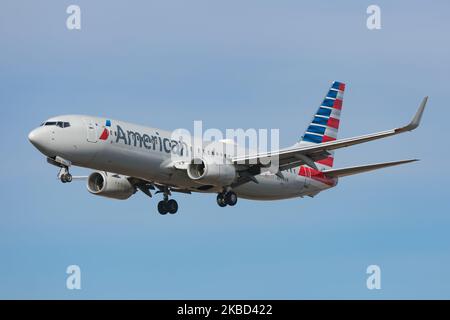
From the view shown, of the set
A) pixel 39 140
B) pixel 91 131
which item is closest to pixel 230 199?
pixel 91 131

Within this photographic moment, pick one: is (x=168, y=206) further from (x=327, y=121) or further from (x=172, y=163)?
(x=327, y=121)

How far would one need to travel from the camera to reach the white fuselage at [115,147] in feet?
222

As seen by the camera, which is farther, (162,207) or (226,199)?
(162,207)

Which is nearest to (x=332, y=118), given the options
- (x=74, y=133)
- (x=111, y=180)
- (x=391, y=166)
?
(x=391, y=166)

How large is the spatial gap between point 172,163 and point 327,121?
56.0ft

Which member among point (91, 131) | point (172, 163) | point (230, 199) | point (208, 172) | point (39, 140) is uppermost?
point (91, 131)

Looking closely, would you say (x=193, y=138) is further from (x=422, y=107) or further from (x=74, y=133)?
(x=422, y=107)

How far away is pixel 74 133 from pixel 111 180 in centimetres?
767

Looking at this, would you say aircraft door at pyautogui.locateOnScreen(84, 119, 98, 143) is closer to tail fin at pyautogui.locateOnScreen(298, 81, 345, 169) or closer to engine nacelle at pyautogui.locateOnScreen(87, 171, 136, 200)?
engine nacelle at pyautogui.locateOnScreen(87, 171, 136, 200)

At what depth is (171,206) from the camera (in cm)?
7650

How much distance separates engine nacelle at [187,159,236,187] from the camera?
71.6 m

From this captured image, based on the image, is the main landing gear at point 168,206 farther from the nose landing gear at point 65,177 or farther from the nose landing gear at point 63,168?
the nose landing gear at point 65,177

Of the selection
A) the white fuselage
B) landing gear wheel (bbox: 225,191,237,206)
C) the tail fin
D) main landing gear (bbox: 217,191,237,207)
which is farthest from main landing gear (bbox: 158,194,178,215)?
the tail fin

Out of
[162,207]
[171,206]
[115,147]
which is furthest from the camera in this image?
[162,207]
